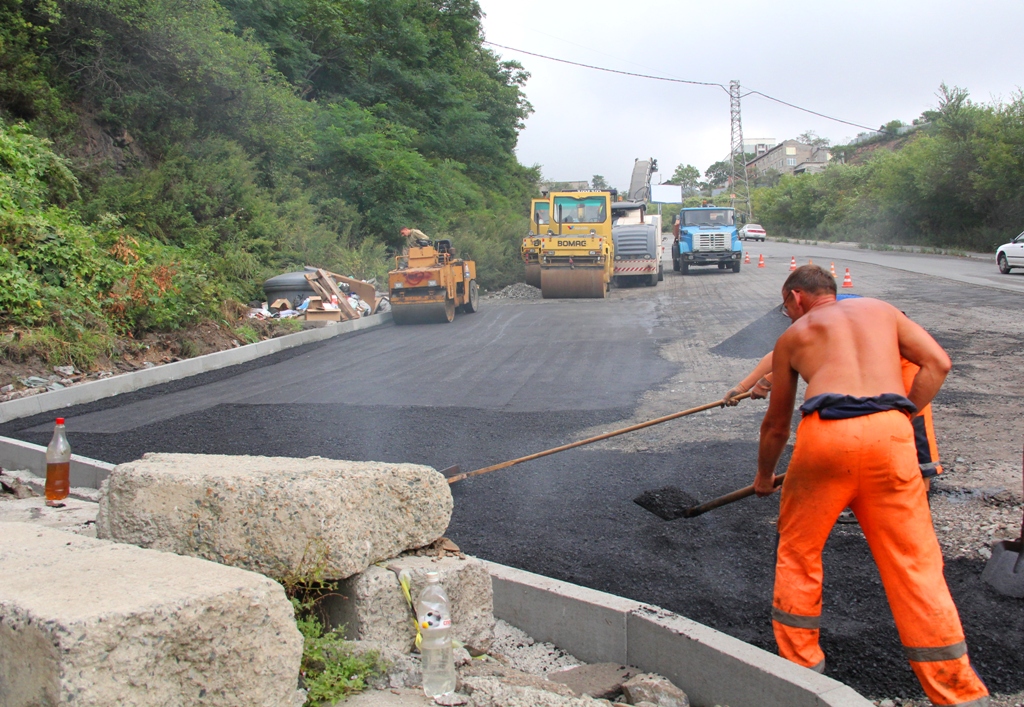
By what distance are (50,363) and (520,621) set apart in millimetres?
9195

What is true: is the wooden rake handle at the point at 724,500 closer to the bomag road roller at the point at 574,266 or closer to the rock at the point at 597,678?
the rock at the point at 597,678

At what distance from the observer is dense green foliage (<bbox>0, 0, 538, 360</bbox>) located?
41.7ft

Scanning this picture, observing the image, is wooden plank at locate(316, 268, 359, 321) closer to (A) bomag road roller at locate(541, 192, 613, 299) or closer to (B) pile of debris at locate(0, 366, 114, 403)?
(A) bomag road roller at locate(541, 192, 613, 299)

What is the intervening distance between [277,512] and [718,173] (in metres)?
145

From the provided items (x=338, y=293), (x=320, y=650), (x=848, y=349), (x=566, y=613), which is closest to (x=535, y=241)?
(x=338, y=293)

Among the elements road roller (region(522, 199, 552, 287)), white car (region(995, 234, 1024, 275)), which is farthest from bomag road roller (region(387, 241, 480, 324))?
white car (region(995, 234, 1024, 275))

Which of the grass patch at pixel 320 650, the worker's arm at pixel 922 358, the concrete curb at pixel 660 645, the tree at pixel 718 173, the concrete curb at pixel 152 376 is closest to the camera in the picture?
the grass patch at pixel 320 650

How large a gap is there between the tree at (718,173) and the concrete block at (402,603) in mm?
138832

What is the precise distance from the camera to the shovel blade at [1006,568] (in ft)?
12.0

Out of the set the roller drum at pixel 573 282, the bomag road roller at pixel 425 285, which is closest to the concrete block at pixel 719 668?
the bomag road roller at pixel 425 285

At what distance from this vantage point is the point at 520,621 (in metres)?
3.98

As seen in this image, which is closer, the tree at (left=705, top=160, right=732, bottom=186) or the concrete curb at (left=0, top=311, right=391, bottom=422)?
the concrete curb at (left=0, top=311, right=391, bottom=422)

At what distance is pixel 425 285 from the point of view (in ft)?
51.8

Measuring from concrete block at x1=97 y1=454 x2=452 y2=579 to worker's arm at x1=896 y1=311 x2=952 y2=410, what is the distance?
6.79 ft
